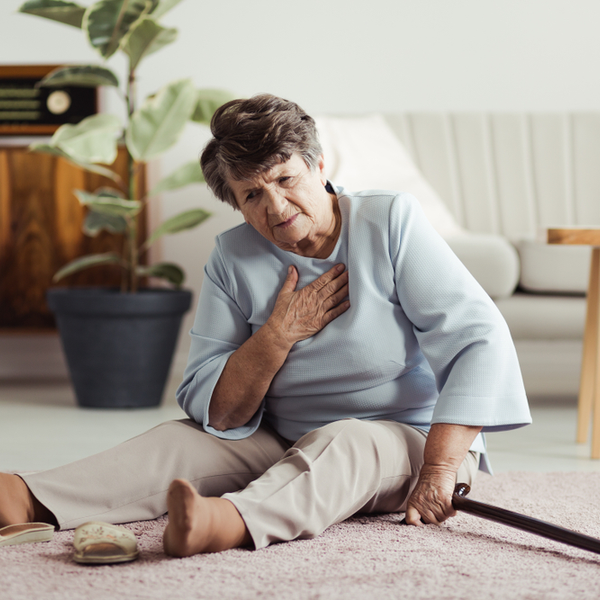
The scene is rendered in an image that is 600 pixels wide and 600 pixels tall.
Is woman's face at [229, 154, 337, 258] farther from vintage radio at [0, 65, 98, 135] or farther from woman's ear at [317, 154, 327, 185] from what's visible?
vintage radio at [0, 65, 98, 135]

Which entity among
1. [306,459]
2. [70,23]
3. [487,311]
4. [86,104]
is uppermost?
[70,23]

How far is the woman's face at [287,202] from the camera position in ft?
3.79

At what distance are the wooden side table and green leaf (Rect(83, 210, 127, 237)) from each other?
1.34 meters

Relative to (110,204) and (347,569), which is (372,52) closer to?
(110,204)

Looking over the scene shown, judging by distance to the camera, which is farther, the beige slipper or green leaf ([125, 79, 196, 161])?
green leaf ([125, 79, 196, 161])

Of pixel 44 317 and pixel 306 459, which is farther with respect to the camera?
pixel 44 317

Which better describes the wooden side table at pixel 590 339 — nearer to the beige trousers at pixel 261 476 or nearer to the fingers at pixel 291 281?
the beige trousers at pixel 261 476

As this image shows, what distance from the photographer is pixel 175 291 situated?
2.47 m

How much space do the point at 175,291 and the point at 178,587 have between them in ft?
5.38

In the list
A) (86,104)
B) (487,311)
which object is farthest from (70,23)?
(487,311)

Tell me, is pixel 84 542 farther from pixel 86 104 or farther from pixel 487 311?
pixel 86 104

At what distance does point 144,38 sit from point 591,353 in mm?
1577

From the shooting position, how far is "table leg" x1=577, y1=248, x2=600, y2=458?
1.82m

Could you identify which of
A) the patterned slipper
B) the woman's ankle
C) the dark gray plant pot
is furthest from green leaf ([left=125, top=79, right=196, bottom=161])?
the patterned slipper
